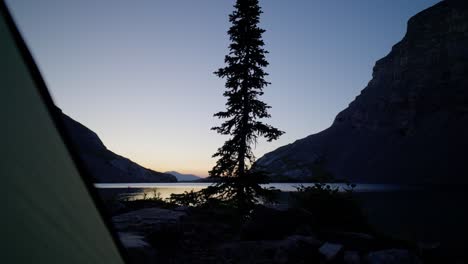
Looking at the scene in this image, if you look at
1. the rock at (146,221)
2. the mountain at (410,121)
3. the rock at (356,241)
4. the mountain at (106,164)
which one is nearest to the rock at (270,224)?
the rock at (356,241)

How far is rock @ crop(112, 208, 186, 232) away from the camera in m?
7.28

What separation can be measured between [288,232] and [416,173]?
449 feet

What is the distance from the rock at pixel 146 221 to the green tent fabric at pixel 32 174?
18.7ft

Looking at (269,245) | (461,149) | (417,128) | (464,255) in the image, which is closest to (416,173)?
(461,149)

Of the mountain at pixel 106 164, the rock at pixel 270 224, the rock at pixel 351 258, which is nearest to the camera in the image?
the rock at pixel 351 258

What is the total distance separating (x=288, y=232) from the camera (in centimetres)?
866

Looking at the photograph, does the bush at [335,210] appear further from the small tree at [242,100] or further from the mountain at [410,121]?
the mountain at [410,121]

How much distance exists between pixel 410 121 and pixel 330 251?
163 meters

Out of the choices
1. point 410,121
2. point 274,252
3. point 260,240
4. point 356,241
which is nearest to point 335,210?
point 356,241

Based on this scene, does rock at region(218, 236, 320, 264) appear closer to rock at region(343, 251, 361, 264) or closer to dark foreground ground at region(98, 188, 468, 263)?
dark foreground ground at region(98, 188, 468, 263)

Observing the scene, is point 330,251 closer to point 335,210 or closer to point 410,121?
point 335,210

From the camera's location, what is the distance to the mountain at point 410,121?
126000 mm

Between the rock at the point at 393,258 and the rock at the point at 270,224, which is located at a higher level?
the rock at the point at 270,224

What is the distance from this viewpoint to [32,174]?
154 centimetres
